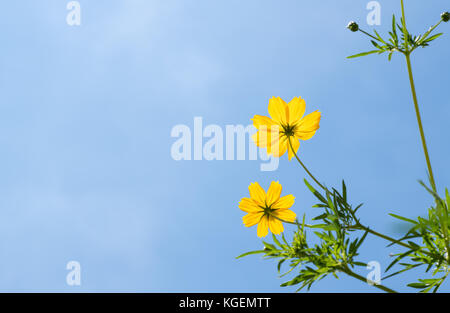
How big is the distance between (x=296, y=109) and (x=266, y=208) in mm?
334

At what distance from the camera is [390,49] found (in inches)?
61.6

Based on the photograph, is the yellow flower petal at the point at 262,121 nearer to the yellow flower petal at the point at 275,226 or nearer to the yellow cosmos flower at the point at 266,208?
the yellow cosmos flower at the point at 266,208

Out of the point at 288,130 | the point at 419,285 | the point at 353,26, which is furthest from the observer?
the point at 353,26

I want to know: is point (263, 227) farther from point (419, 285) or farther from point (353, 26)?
point (353, 26)

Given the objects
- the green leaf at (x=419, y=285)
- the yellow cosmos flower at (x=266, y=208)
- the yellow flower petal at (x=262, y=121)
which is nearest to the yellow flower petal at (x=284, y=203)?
the yellow cosmos flower at (x=266, y=208)

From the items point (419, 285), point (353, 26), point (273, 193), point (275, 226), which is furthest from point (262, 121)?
point (419, 285)

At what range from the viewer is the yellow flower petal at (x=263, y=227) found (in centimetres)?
142

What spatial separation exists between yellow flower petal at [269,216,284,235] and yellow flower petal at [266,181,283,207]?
0.05 meters

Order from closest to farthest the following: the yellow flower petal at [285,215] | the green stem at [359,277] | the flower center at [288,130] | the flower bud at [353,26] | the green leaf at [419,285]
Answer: the green stem at [359,277] → the green leaf at [419,285] → the yellow flower petal at [285,215] → the flower center at [288,130] → the flower bud at [353,26]

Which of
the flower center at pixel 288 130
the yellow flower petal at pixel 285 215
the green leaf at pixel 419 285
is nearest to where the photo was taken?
the green leaf at pixel 419 285

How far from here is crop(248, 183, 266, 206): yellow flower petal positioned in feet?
4.58

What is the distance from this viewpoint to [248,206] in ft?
4.63
